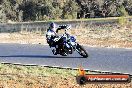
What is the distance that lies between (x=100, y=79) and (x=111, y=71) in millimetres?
4243

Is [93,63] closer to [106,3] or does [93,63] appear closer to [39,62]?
[39,62]

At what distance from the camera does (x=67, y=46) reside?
18.9m

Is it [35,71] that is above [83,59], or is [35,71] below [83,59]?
above

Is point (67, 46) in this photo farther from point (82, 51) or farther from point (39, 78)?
point (39, 78)

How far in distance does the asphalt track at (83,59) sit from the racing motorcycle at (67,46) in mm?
262

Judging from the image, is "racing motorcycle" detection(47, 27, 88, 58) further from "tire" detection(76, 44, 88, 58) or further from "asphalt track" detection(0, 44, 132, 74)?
"asphalt track" detection(0, 44, 132, 74)

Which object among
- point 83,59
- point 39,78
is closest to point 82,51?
point 83,59

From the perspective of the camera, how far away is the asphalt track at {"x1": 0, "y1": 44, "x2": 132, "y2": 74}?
53.3 ft

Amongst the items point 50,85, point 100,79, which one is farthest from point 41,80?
point 100,79

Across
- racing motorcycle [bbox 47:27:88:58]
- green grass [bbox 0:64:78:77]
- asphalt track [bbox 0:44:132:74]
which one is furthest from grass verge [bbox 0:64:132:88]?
racing motorcycle [bbox 47:27:88:58]

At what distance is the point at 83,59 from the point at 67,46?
3.38ft

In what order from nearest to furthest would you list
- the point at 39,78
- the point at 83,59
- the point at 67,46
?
the point at 39,78 < the point at 83,59 < the point at 67,46

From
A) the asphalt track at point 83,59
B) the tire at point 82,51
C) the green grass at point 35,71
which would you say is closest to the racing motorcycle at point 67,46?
the tire at point 82,51

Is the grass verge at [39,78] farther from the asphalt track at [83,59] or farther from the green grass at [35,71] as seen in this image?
the asphalt track at [83,59]
